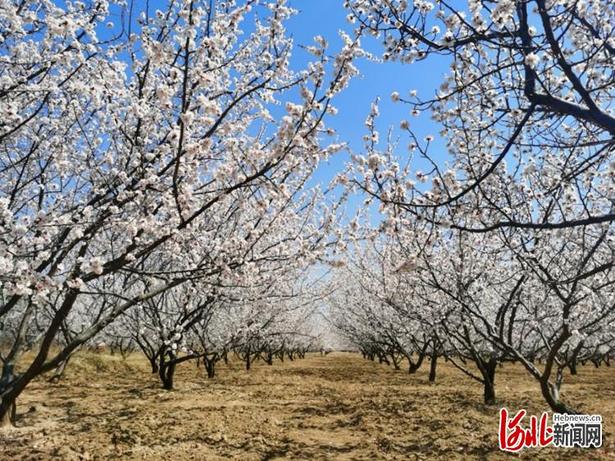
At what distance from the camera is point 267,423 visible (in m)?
8.95

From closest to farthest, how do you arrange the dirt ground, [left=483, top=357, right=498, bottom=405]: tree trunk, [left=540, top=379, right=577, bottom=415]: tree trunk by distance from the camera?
the dirt ground, [left=540, top=379, right=577, bottom=415]: tree trunk, [left=483, top=357, right=498, bottom=405]: tree trunk

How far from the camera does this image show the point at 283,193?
172 inches

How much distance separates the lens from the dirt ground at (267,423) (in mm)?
6977

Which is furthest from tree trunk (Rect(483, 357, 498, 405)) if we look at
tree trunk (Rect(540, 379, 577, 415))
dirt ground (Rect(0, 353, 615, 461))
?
tree trunk (Rect(540, 379, 577, 415))

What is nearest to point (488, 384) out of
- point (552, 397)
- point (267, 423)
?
point (552, 397)

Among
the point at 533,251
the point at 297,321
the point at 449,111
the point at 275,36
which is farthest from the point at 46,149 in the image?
the point at 297,321

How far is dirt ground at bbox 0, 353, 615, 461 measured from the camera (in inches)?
275

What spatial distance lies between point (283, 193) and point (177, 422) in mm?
6426

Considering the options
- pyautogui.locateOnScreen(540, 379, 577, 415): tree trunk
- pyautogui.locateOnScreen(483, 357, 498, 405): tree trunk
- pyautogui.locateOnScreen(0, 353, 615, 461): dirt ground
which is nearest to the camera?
pyautogui.locateOnScreen(0, 353, 615, 461): dirt ground

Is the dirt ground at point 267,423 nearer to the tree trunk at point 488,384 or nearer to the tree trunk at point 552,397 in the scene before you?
the tree trunk at point 488,384

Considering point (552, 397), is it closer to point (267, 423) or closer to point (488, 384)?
point (488, 384)

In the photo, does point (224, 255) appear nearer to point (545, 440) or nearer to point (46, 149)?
point (46, 149)

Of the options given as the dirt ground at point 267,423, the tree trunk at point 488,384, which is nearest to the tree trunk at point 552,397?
the dirt ground at point 267,423

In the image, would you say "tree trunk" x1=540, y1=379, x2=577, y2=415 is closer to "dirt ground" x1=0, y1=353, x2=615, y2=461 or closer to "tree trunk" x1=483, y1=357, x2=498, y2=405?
"dirt ground" x1=0, y1=353, x2=615, y2=461
